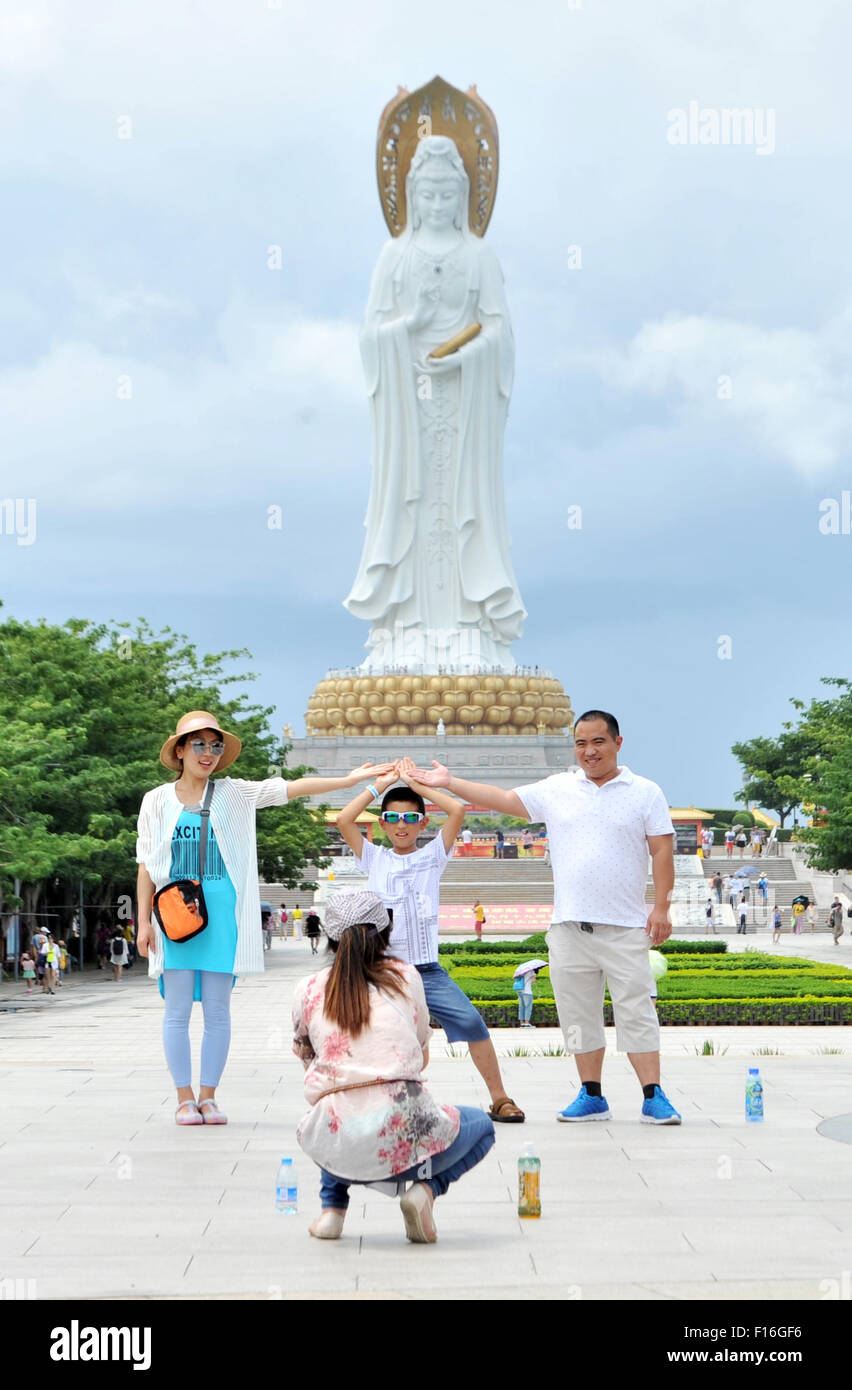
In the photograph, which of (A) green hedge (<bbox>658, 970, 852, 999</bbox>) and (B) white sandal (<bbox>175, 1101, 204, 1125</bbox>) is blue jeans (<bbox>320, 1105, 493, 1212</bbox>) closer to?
(B) white sandal (<bbox>175, 1101, 204, 1125</bbox>)

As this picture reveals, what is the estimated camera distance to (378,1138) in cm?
512

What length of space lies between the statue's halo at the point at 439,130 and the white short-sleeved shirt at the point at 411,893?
41669 mm

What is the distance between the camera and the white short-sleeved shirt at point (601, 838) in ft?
A: 24.2

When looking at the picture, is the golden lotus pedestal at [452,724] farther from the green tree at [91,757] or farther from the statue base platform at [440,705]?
the green tree at [91,757]

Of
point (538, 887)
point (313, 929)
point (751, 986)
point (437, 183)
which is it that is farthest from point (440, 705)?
point (751, 986)

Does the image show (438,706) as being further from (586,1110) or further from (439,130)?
(586,1110)

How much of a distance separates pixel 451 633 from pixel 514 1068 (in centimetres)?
3769

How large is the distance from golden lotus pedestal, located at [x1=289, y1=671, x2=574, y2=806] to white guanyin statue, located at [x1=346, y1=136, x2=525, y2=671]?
97 cm

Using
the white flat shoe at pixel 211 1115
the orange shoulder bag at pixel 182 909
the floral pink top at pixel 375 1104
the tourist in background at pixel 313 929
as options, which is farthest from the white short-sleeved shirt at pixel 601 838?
the tourist in background at pixel 313 929

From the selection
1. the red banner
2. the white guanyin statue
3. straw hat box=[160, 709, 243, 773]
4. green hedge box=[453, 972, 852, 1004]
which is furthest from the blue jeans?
the white guanyin statue

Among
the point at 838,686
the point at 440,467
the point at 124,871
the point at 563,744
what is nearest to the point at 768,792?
the point at 563,744

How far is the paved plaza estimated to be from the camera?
4750 millimetres

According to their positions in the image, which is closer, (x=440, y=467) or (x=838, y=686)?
(x=838, y=686)

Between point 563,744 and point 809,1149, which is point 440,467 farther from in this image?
point 809,1149
